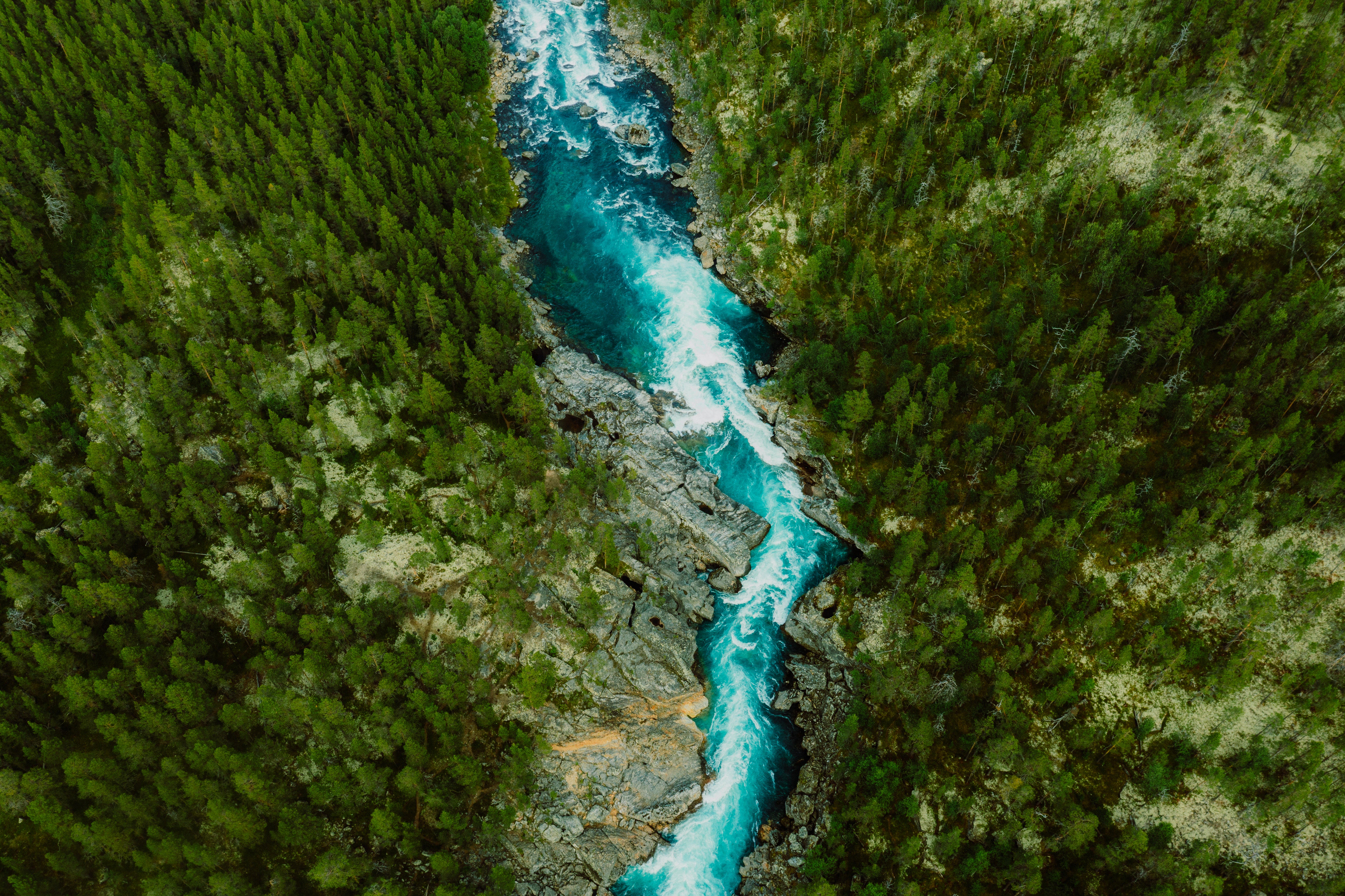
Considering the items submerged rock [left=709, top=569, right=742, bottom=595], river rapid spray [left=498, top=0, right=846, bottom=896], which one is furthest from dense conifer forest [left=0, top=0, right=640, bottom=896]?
submerged rock [left=709, top=569, right=742, bottom=595]

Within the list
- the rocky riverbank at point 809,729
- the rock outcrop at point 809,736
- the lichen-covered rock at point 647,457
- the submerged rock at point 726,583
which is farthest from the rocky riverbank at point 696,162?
the rock outcrop at point 809,736

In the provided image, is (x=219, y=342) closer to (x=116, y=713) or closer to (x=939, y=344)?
(x=116, y=713)

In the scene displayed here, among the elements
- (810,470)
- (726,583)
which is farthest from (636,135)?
(726,583)

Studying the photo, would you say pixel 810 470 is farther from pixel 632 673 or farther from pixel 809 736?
pixel 632 673

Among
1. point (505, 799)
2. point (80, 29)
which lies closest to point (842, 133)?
point (505, 799)

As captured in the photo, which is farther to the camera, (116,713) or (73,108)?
(73,108)

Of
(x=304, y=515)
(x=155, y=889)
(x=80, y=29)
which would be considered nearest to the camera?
(x=155, y=889)
